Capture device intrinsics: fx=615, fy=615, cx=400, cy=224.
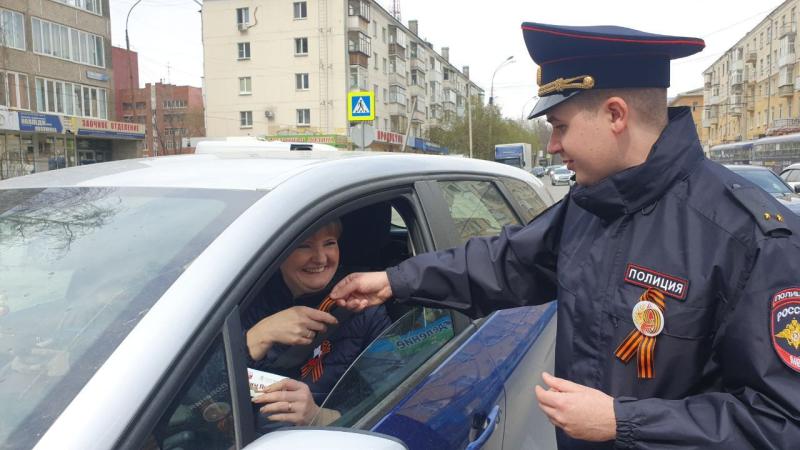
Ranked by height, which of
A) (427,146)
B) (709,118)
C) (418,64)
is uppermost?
(418,64)

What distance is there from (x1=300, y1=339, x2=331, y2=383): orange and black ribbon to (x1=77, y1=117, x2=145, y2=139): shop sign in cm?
3511

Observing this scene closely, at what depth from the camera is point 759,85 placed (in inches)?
2635

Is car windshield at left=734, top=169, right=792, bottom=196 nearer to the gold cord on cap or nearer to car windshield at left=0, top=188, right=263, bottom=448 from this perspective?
the gold cord on cap

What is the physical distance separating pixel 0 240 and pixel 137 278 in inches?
21.9

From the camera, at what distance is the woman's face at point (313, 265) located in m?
2.05

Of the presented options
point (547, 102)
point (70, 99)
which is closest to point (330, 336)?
point (547, 102)

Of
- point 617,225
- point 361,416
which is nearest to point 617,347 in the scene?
point 617,225

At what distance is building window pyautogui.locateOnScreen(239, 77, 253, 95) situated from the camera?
4544cm

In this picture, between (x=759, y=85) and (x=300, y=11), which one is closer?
(x=300, y=11)

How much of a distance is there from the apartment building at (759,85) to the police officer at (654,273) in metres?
56.0

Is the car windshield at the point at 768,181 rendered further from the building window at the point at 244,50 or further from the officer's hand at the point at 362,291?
the building window at the point at 244,50

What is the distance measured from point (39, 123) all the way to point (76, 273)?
33088 millimetres

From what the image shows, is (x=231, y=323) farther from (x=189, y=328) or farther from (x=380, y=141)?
(x=380, y=141)

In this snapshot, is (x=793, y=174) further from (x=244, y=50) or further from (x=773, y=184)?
(x=244, y=50)
